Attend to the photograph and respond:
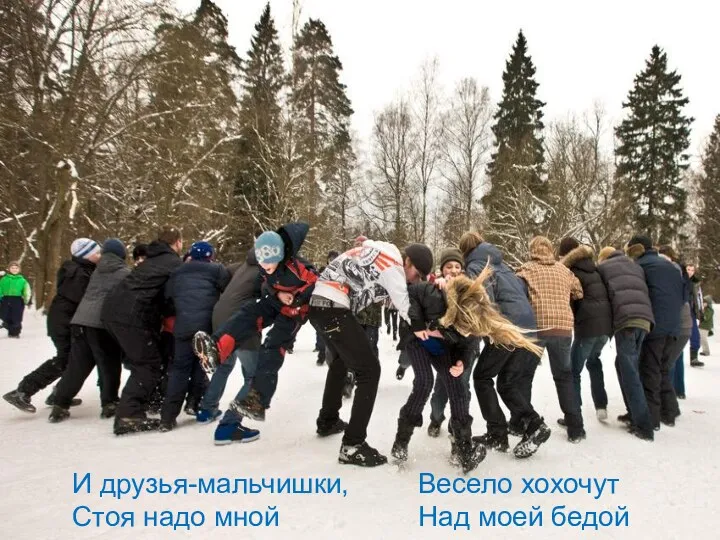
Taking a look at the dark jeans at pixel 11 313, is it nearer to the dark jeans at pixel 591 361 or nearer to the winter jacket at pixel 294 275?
the winter jacket at pixel 294 275

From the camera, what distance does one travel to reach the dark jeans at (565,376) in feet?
15.4

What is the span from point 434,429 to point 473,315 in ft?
5.56

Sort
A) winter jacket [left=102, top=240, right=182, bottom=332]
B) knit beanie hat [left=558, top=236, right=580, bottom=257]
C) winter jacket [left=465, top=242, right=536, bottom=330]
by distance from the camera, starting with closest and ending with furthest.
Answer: winter jacket [left=465, top=242, right=536, bottom=330], winter jacket [left=102, top=240, right=182, bottom=332], knit beanie hat [left=558, top=236, right=580, bottom=257]

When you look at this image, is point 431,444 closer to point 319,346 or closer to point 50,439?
point 50,439

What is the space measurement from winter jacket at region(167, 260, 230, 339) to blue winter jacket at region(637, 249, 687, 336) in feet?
15.9

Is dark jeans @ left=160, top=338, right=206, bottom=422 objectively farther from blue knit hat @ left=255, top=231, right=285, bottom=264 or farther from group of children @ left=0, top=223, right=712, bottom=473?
blue knit hat @ left=255, top=231, right=285, bottom=264

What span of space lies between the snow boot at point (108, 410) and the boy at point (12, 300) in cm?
866

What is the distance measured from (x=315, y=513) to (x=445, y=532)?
81 cm

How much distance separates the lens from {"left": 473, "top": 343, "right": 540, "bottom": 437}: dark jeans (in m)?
4.17

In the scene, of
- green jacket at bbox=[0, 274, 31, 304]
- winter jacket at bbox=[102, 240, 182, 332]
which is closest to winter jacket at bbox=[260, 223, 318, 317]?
winter jacket at bbox=[102, 240, 182, 332]

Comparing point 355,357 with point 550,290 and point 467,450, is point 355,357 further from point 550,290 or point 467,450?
point 550,290

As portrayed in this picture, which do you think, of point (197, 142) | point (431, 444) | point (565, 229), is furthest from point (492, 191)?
point (431, 444)

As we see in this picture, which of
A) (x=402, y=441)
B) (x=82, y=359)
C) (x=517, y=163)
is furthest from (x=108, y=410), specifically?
(x=517, y=163)

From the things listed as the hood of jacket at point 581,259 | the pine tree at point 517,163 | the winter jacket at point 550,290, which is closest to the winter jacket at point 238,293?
the winter jacket at point 550,290
